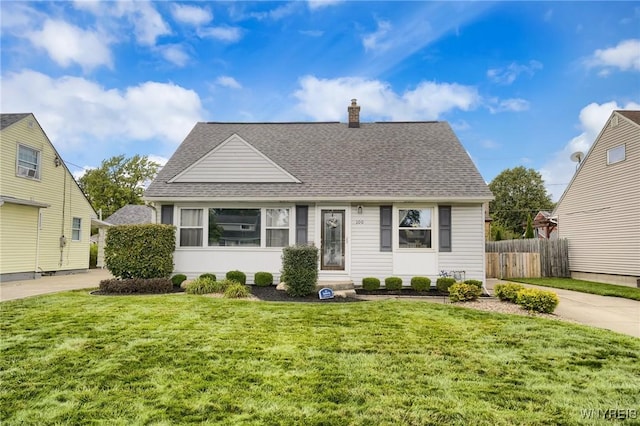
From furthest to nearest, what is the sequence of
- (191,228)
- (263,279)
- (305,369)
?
1. (191,228)
2. (263,279)
3. (305,369)

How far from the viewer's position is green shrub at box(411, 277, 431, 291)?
34.0ft

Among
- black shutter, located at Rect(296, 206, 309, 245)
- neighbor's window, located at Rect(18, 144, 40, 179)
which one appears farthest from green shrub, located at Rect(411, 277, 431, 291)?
neighbor's window, located at Rect(18, 144, 40, 179)

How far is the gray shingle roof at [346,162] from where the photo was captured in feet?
36.6

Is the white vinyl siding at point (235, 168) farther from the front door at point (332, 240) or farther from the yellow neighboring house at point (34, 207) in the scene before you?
the yellow neighboring house at point (34, 207)

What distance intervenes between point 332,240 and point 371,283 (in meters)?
1.77

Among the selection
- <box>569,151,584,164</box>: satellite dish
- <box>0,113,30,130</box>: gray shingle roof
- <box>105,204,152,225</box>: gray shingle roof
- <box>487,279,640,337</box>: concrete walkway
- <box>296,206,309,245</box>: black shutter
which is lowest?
<box>487,279,640,337</box>: concrete walkway

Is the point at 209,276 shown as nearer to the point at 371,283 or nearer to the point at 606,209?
the point at 371,283

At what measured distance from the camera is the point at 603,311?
8297 mm

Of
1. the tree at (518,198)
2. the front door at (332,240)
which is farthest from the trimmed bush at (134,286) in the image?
the tree at (518,198)

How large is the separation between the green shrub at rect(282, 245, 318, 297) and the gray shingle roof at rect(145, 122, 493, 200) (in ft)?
7.64

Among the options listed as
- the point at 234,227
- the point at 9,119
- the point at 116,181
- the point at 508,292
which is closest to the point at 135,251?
the point at 234,227

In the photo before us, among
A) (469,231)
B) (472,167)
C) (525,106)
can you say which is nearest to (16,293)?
(469,231)

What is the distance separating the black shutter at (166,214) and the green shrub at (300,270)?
14.8 feet

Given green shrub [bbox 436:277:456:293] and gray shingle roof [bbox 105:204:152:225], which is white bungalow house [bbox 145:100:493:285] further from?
gray shingle roof [bbox 105:204:152:225]
